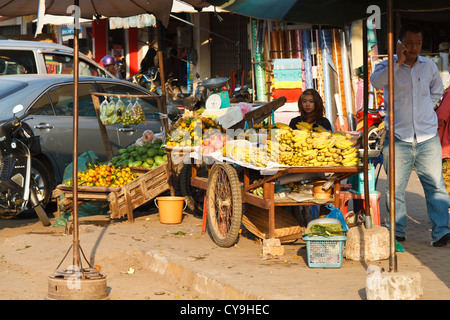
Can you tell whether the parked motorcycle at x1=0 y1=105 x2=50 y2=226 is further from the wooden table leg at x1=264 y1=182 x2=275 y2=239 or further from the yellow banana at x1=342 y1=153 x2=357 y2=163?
the yellow banana at x1=342 y1=153 x2=357 y2=163

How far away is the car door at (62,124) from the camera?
30.7 feet

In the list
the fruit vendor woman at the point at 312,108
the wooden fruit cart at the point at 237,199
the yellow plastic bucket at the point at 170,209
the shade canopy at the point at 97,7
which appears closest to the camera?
the wooden fruit cart at the point at 237,199

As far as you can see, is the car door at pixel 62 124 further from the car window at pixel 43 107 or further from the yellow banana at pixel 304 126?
the yellow banana at pixel 304 126

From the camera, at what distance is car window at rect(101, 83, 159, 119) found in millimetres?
10523

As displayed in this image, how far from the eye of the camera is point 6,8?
901cm

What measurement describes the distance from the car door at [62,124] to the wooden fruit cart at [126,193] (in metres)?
0.75

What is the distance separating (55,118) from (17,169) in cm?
119

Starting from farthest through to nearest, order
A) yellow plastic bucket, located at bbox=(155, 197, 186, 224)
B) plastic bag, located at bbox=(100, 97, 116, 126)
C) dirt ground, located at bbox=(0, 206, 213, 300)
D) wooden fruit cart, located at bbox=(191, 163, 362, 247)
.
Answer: plastic bag, located at bbox=(100, 97, 116, 126)
yellow plastic bucket, located at bbox=(155, 197, 186, 224)
wooden fruit cart, located at bbox=(191, 163, 362, 247)
dirt ground, located at bbox=(0, 206, 213, 300)

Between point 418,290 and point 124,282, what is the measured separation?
265 centimetres

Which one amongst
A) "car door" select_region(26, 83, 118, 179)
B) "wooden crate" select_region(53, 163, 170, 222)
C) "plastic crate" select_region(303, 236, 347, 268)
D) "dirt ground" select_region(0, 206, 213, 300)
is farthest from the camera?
"car door" select_region(26, 83, 118, 179)

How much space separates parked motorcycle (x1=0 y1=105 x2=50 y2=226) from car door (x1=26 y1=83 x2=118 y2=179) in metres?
0.51

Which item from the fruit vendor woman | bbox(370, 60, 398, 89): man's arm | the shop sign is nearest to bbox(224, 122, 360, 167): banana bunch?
bbox(370, 60, 398, 89): man's arm

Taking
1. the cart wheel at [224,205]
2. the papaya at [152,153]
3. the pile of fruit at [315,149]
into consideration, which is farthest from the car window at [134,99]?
the pile of fruit at [315,149]

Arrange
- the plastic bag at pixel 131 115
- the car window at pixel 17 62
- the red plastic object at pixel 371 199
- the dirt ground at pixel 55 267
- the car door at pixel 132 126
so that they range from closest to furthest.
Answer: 1. the dirt ground at pixel 55 267
2. the red plastic object at pixel 371 199
3. the plastic bag at pixel 131 115
4. the car door at pixel 132 126
5. the car window at pixel 17 62
